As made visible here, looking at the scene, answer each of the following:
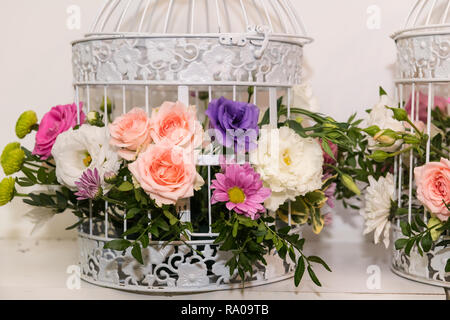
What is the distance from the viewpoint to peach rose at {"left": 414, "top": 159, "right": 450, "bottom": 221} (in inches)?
35.6

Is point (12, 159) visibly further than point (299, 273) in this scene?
Yes

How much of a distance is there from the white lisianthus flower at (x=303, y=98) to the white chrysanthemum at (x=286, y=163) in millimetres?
168

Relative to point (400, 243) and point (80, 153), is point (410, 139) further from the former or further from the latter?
point (80, 153)

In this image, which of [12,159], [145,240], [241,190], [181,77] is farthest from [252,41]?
[12,159]

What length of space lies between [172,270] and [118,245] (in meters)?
0.10

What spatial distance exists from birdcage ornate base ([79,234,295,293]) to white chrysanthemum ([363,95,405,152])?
11.4 inches

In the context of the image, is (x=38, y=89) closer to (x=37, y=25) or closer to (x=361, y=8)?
(x=37, y=25)

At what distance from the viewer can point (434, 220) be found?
933mm

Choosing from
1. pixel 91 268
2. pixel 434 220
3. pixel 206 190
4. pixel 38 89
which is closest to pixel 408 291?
pixel 434 220

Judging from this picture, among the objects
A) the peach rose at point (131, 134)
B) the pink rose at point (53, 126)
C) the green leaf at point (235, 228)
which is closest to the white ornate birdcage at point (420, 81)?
the green leaf at point (235, 228)

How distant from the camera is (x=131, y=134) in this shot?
0.89 m

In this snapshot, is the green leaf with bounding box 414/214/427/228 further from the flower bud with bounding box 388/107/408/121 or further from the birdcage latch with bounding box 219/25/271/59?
the birdcage latch with bounding box 219/25/271/59

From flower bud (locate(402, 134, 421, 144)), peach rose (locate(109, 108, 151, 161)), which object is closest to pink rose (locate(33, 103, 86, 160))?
peach rose (locate(109, 108, 151, 161))

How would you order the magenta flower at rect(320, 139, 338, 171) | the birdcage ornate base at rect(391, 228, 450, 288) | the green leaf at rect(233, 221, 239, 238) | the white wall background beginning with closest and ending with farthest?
1. the green leaf at rect(233, 221, 239, 238)
2. the birdcage ornate base at rect(391, 228, 450, 288)
3. the magenta flower at rect(320, 139, 338, 171)
4. the white wall background
